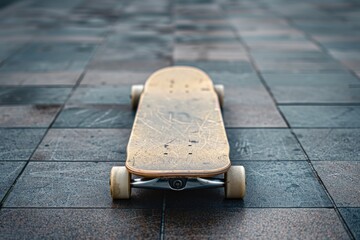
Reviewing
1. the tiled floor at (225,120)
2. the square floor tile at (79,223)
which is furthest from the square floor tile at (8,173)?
the square floor tile at (79,223)

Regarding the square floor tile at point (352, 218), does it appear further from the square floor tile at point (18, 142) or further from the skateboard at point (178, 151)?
the square floor tile at point (18, 142)

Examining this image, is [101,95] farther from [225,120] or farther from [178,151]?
[178,151]

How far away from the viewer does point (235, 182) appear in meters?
4.65

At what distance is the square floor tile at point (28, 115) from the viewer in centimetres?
661

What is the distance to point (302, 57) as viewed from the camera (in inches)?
398

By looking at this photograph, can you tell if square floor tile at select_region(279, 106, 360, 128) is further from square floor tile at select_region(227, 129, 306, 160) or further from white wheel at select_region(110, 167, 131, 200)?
white wheel at select_region(110, 167, 131, 200)

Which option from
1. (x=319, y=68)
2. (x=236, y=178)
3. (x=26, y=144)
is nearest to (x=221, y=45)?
(x=319, y=68)

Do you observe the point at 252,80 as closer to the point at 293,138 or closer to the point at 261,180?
the point at 293,138

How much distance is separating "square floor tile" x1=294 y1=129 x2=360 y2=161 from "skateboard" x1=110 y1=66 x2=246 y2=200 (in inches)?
46.3

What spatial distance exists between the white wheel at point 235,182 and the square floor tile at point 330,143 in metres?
1.32

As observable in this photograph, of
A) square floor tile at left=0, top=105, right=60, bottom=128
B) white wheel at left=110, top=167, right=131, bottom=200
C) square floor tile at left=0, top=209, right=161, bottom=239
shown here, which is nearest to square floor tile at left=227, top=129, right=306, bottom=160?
white wheel at left=110, top=167, right=131, bottom=200

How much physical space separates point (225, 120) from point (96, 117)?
1750 millimetres

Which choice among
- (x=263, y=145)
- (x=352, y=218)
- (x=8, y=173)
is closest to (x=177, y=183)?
(x=352, y=218)

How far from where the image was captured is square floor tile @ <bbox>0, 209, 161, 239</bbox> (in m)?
4.21
